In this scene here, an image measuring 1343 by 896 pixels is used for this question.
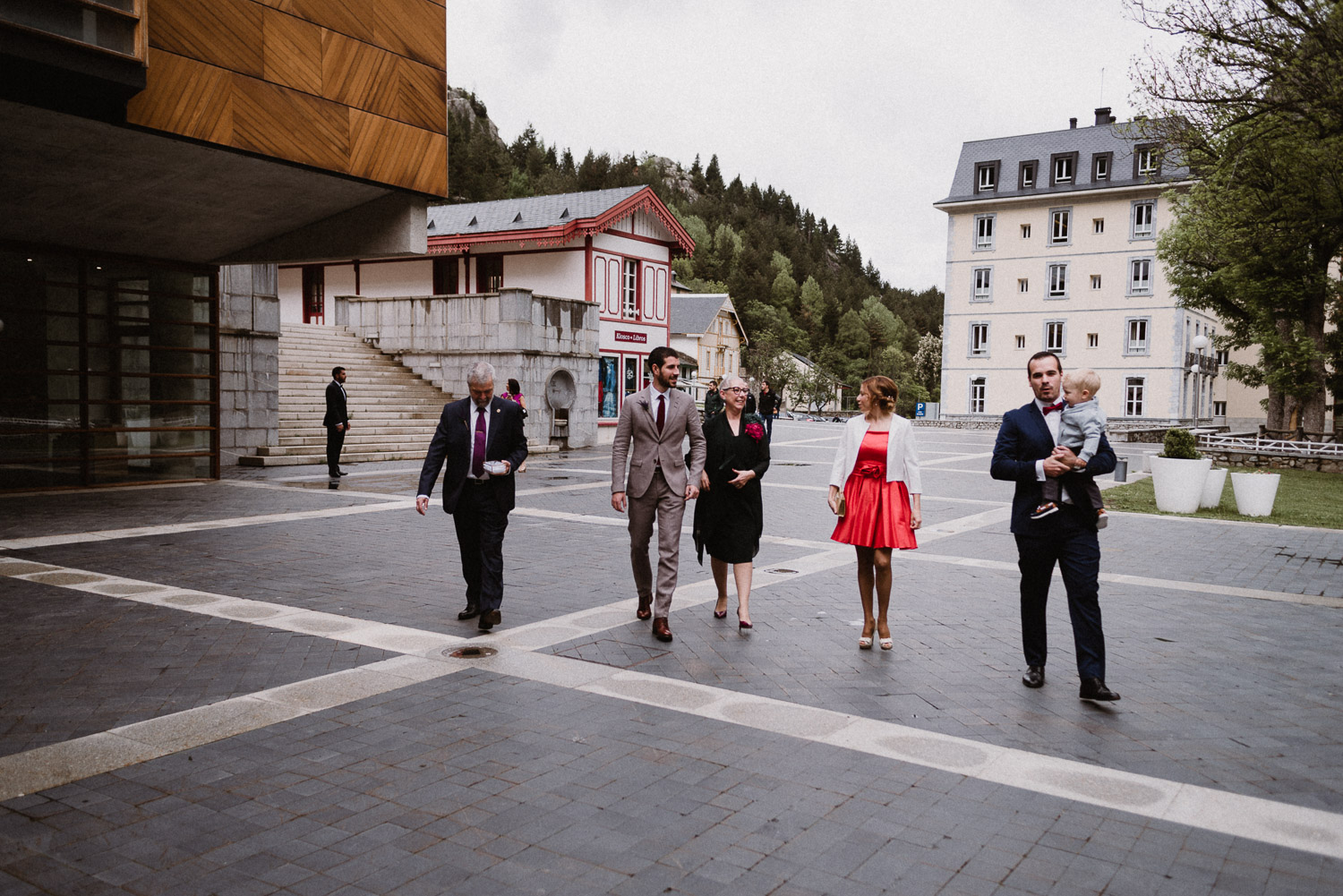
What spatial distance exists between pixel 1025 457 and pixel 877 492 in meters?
1.12

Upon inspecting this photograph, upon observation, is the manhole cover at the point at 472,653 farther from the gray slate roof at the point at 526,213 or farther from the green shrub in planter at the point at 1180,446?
the gray slate roof at the point at 526,213

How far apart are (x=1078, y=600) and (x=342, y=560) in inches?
266

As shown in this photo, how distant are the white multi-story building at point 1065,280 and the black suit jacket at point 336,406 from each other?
43.6 meters

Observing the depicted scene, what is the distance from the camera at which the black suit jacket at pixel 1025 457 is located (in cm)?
566

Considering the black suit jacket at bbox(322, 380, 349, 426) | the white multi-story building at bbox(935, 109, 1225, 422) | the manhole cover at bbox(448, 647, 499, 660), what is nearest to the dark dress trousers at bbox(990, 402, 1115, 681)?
the manhole cover at bbox(448, 647, 499, 660)

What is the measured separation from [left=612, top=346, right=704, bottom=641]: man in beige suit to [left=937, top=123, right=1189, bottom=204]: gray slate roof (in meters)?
53.6

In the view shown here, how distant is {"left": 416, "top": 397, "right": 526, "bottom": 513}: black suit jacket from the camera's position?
713 cm

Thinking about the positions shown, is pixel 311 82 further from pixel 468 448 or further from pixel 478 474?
pixel 478 474

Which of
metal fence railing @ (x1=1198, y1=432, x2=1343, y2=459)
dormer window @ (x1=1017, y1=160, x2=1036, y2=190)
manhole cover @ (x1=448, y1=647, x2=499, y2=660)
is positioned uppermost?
dormer window @ (x1=1017, y1=160, x2=1036, y2=190)

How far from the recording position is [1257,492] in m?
14.7

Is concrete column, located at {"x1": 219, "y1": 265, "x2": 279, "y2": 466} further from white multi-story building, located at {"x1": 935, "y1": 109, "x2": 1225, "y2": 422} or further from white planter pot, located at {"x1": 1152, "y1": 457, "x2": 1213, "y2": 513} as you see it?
white multi-story building, located at {"x1": 935, "y1": 109, "x2": 1225, "y2": 422}

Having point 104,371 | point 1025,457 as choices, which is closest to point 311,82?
point 104,371

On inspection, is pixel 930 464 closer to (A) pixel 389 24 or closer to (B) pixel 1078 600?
(A) pixel 389 24

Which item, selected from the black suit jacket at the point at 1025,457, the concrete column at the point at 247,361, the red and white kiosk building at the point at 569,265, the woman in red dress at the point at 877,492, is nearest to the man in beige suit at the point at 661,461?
the woman in red dress at the point at 877,492
